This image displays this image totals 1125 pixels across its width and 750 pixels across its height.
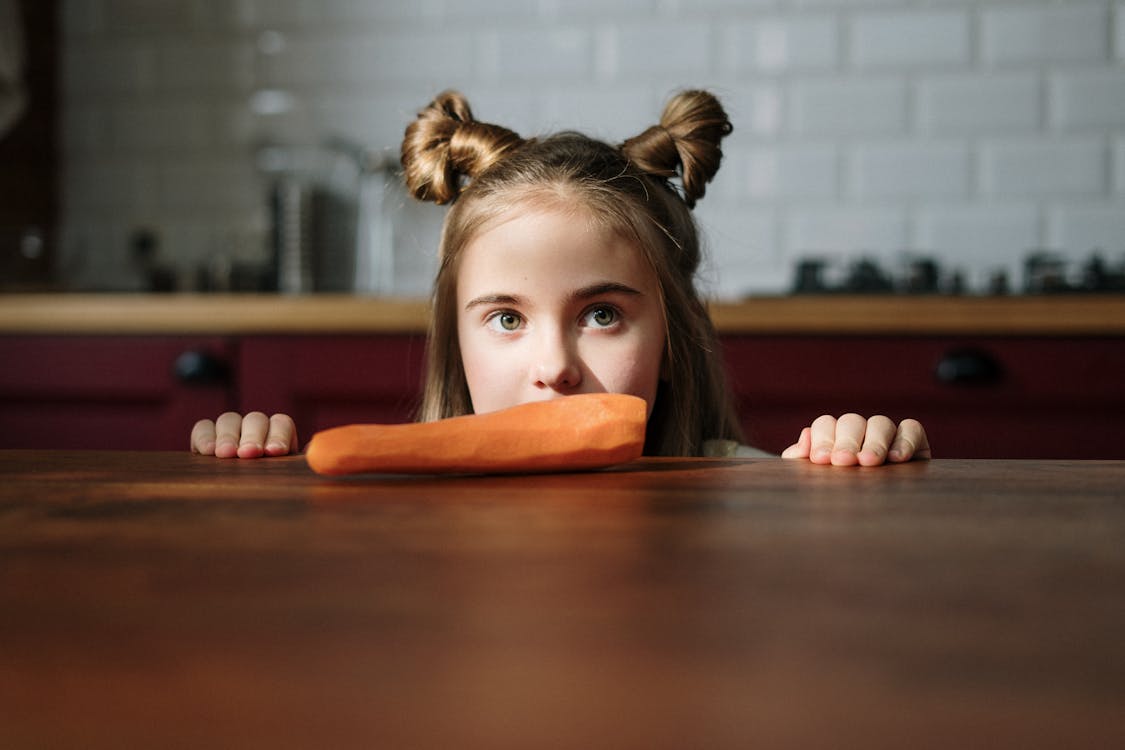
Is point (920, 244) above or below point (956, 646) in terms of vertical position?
above

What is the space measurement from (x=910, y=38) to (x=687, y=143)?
1384 mm

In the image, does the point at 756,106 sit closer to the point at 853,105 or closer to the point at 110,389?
the point at 853,105

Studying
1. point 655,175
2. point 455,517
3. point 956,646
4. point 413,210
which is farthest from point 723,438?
point 413,210

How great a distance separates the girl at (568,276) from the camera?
39.4 inches

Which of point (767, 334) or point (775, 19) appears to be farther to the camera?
point (775, 19)

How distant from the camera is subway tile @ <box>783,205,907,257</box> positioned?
2.31m

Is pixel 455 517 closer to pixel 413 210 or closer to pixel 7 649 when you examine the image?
pixel 7 649

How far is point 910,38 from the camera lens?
228cm

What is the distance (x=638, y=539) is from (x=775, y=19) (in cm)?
223

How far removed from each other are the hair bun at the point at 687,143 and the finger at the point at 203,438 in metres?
0.54

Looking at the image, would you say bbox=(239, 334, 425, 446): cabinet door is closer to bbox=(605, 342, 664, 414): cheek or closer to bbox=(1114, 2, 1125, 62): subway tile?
bbox=(605, 342, 664, 414): cheek

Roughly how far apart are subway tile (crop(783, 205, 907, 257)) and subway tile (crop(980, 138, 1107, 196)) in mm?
206

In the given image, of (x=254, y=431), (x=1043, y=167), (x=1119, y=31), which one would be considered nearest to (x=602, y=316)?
(x=254, y=431)

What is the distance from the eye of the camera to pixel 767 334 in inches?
65.7
